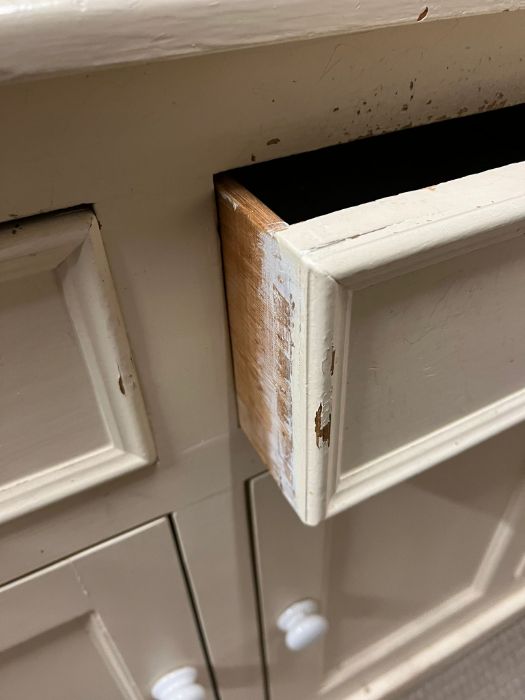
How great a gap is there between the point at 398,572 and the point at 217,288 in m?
0.46

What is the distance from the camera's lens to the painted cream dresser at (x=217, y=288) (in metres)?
0.22

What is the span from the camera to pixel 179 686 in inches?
21.4

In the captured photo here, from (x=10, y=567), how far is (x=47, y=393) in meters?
0.15

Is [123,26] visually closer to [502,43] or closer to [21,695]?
[502,43]

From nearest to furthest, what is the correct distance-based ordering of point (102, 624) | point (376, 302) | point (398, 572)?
point (376, 302), point (102, 624), point (398, 572)

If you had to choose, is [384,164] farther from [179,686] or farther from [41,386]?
[179,686]

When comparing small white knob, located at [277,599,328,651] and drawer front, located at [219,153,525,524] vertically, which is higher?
drawer front, located at [219,153,525,524]

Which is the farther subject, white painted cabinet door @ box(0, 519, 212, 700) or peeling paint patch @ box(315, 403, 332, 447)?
white painted cabinet door @ box(0, 519, 212, 700)

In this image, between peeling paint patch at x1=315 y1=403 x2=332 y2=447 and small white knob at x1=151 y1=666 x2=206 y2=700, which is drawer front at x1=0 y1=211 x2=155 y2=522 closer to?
peeling paint patch at x1=315 y1=403 x2=332 y2=447

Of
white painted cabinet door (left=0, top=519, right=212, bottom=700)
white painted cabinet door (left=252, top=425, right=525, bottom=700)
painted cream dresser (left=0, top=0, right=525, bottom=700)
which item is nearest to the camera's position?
painted cream dresser (left=0, top=0, right=525, bottom=700)

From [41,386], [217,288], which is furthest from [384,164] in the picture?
[41,386]

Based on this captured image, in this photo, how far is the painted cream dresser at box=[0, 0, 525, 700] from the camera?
0.73ft

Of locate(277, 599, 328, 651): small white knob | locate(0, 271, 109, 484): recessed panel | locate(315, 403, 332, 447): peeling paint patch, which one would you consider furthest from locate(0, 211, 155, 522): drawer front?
locate(277, 599, 328, 651): small white knob

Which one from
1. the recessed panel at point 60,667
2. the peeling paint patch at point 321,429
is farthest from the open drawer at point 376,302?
the recessed panel at point 60,667
